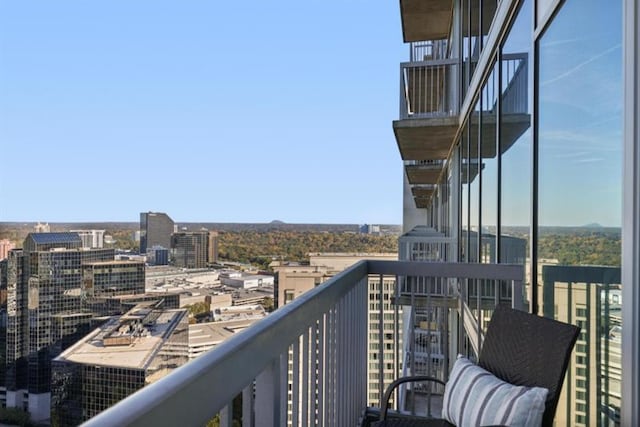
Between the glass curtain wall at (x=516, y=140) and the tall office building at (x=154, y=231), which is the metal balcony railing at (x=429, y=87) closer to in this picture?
the glass curtain wall at (x=516, y=140)

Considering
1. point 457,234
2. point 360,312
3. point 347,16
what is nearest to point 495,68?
point 360,312

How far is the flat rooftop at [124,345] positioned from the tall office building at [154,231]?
2.96m

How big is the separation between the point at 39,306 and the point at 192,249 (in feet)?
6.60

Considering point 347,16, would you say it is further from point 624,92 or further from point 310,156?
point 624,92

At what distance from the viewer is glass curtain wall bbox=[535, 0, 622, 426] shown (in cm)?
138

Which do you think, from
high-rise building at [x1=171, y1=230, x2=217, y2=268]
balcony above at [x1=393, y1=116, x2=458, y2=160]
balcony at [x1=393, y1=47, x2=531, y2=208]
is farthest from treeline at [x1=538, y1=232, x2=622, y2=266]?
high-rise building at [x1=171, y1=230, x2=217, y2=268]

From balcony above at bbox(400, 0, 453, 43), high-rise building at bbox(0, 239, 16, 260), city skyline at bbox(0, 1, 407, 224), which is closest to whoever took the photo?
high-rise building at bbox(0, 239, 16, 260)

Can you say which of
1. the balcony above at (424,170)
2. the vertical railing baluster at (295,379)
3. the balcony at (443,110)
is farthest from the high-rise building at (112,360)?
the balcony above at (424,170)

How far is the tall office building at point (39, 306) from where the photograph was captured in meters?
3.50

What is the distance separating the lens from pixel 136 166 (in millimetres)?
15641

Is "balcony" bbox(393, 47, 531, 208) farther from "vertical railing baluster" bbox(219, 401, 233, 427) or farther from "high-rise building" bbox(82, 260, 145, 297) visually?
"high-rise building" bbox(82, 260, 145, 297)

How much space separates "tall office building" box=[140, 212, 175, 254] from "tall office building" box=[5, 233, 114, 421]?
1.64 ft

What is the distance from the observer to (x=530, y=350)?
5.49 feet

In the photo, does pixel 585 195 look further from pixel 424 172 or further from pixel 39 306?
pixel 424 172
